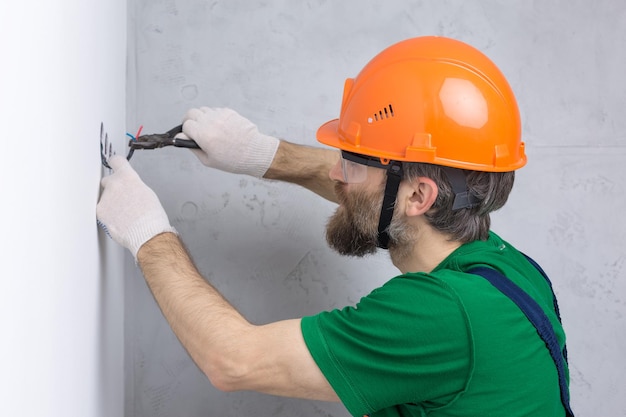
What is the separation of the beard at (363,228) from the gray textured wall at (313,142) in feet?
1.37

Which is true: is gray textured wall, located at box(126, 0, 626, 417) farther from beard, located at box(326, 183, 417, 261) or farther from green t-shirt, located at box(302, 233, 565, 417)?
green t-shirt, located at box(302, 233, 565, 417)

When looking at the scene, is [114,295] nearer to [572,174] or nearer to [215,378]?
[215,378]

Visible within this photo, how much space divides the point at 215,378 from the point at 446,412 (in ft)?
1.45

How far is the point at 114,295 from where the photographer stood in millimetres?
1604

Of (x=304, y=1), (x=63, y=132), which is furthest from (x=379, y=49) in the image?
A: (x=63, y=132)

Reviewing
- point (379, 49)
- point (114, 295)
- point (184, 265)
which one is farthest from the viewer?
point (379, 49)

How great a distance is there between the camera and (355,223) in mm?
1513

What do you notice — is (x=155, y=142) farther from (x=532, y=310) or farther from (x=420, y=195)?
(x=532, y=310)

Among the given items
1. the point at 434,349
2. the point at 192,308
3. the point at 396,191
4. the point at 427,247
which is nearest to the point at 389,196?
the point at 396,191

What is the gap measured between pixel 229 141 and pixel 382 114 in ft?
1.55

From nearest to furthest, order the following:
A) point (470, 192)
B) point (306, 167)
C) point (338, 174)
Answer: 1. point (470, 192)
2. point (338, 174)
3. point (306, 167)

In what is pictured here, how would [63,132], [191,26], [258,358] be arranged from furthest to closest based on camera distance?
[191,26] → [258,358] → [63,132]

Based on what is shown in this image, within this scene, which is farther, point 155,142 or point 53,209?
point 155,142

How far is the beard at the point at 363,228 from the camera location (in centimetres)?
146
